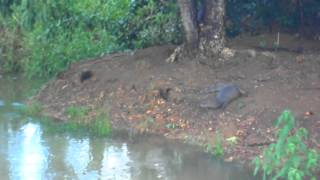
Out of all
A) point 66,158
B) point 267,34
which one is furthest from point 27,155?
point 267,34

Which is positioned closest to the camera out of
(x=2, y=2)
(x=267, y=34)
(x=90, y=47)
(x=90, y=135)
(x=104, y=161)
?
(x=104, y=161)

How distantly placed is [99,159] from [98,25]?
8839mm

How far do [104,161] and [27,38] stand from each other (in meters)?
10.1

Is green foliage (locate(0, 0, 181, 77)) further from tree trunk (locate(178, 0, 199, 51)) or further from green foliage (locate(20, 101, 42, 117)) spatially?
tree trunk (locate(178, 0, 199, 51))

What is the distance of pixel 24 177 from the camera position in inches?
344

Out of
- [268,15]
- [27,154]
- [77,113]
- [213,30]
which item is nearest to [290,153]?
[27,154]

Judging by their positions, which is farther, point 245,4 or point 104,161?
point 245,4

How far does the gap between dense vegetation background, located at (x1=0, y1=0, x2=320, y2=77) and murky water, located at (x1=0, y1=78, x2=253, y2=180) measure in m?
3.36

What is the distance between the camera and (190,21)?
41.0 ft

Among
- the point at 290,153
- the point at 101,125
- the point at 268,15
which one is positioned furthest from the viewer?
the point at 268,15

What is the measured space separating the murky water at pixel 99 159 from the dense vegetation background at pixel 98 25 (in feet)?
11.0

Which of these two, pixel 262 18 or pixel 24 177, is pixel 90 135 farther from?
pixel 262 18

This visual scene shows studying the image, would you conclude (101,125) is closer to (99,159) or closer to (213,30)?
(99,159)

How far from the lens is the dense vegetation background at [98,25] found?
45.8ft
